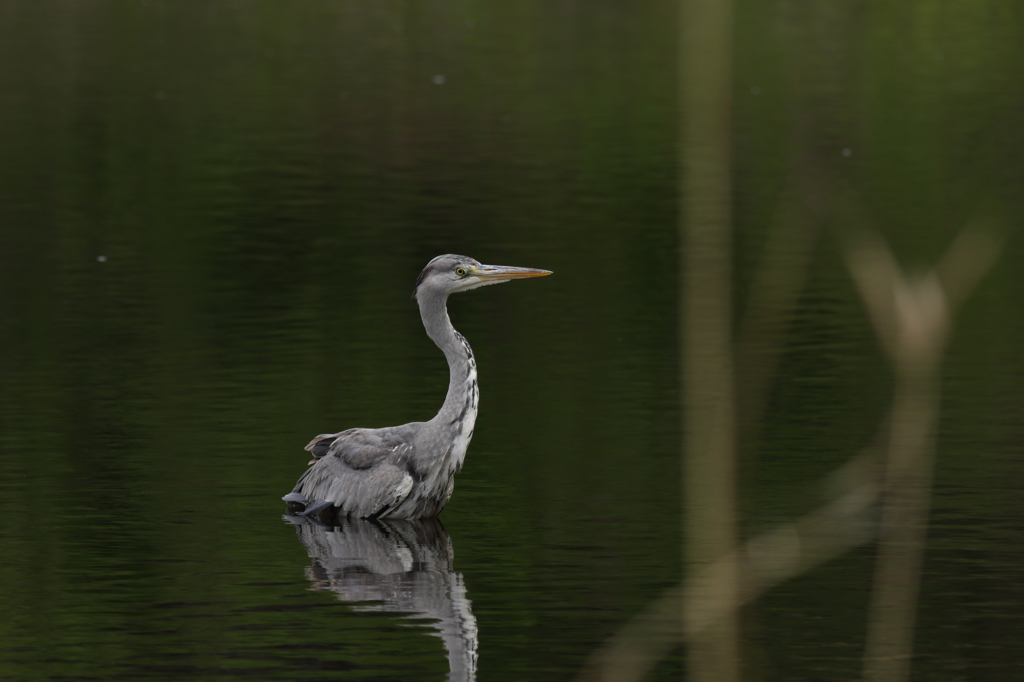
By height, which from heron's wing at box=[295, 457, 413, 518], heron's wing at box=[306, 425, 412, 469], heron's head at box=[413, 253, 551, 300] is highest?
heron's head at box=[413, 253, 551, 300]

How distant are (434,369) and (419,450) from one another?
4.68 m

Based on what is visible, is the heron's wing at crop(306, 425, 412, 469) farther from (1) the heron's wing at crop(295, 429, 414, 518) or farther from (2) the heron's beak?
(2) the heron's beak

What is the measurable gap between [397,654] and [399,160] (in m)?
20.8

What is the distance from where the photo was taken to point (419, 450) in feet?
33.8

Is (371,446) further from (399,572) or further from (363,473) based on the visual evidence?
(399,572)

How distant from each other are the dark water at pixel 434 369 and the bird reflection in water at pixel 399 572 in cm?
3

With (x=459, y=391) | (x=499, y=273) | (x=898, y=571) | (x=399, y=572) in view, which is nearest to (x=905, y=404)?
(x=898, y=571)

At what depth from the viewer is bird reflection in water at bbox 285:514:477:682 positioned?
28.3ft

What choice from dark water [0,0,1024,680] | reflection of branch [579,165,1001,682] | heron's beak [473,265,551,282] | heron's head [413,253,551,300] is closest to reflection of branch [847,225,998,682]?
reflection of branch [579,165,1001,682]

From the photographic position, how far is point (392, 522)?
35.1 ft

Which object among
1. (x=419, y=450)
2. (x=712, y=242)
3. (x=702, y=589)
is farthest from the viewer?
(x=419, y=450)

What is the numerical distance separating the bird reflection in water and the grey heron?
134mm

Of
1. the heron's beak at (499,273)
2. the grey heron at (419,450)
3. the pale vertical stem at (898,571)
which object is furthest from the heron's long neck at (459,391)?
the pale vertical stem at (898,571)

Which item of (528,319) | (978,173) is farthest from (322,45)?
(528,319)
